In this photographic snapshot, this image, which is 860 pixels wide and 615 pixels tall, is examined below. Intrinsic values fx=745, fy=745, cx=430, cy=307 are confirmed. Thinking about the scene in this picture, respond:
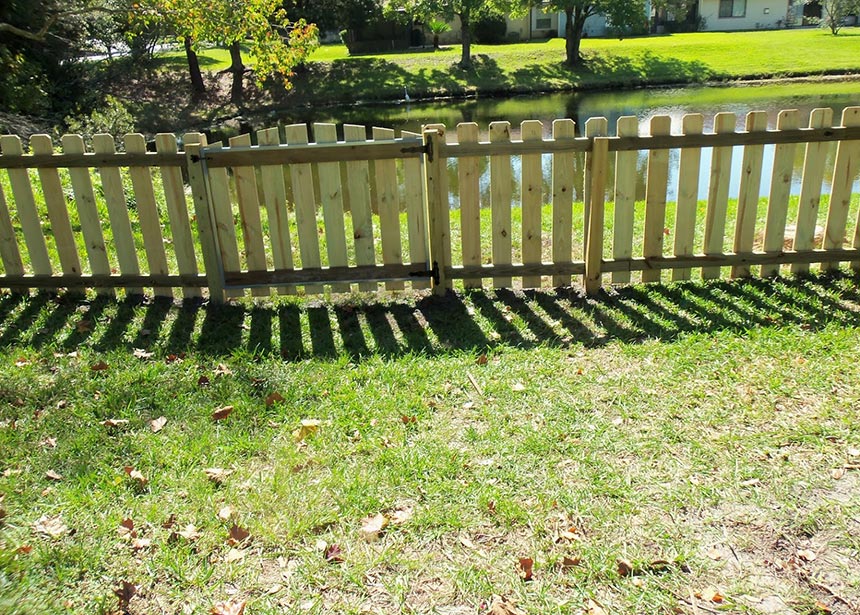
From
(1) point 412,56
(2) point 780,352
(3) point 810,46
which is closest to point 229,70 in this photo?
(1) point 412,56

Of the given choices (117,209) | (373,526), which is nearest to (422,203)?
(117,209)

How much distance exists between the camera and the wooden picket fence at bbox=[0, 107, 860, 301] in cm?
608

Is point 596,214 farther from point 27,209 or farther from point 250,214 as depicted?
point 27,209

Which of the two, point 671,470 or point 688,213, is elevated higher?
point 688,213

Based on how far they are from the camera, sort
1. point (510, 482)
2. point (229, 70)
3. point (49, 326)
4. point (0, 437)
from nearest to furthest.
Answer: point (510, 482)
point (0, 437)
point (49, 326)
point (229, 70)

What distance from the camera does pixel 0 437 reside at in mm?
4199

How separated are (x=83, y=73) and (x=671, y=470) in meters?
28.1

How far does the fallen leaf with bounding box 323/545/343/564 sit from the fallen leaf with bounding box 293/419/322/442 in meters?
0.99

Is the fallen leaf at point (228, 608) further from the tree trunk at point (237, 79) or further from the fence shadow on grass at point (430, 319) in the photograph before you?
the tree trunk at point (237, 79)

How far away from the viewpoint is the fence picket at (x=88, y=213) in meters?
6.21

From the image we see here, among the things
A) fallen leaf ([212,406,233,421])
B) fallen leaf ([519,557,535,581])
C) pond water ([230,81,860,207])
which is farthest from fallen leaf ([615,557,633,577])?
pond water ([230,81,860,207])

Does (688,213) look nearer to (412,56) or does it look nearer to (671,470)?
(671,470)

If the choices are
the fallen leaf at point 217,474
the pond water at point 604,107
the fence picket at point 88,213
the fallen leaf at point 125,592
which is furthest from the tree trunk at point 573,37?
the fallen leaf at point 125,592

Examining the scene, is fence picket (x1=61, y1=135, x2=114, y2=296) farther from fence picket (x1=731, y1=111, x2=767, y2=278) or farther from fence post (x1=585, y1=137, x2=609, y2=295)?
fence picket (x1=731, y1=111, x2=767, y2=278)
